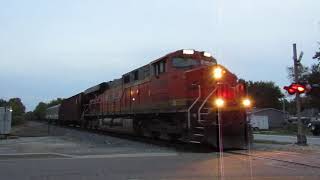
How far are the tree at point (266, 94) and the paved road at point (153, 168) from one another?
4258 inches

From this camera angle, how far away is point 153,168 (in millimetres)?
14711

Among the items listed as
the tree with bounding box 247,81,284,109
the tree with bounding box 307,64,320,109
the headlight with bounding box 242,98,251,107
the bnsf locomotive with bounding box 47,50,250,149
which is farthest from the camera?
the tree with bounding box 247,81,284,109

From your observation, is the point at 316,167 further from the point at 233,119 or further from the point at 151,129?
the point at 151,129

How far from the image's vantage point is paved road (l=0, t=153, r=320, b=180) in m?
12.9

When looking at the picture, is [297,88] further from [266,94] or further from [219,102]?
[266,94]

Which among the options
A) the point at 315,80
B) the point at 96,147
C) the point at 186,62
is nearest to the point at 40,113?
the point at 315,80

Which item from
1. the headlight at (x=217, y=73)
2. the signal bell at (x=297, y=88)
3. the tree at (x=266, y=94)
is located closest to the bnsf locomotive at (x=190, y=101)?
the headlight at (x=217, y=73)

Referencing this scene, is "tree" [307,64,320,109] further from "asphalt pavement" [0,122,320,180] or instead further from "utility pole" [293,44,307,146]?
"asphalt pavement" [0,122,320,180]

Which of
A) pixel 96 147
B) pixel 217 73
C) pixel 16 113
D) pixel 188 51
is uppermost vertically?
pixel 16 113

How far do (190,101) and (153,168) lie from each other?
24.7 feet

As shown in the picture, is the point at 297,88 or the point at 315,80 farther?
the point at 315,80

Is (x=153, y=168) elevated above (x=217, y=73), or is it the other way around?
(x=217, y=73)

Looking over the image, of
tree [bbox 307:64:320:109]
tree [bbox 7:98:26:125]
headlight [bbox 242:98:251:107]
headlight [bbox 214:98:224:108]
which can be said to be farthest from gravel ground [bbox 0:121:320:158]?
tree [bbox 7:98:26:125]

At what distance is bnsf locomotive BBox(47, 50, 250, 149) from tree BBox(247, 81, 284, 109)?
98.2 metres
